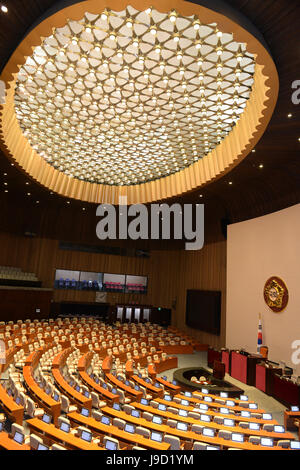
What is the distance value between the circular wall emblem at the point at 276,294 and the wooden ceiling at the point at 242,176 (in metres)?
4.09

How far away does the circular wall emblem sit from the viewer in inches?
636

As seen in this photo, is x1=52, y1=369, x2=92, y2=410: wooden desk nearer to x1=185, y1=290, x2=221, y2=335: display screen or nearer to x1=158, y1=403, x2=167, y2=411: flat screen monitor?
x1=158, y1=403, x2=167, y2=411: flat screen monitor

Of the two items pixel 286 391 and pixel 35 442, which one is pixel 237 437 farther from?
pixel 286 391

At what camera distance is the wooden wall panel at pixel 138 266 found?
2677cm

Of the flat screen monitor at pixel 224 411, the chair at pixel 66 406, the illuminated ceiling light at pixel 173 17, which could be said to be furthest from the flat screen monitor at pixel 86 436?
the illuminated ceiling light at pixel 173 17

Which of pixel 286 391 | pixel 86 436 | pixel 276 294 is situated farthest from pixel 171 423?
pixel 276 294

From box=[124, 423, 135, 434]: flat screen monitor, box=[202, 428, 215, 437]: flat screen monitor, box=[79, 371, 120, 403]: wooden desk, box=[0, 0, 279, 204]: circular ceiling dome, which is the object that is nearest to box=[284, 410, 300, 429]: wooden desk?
box=[202, 428, 215, 437]: flat screen monitor

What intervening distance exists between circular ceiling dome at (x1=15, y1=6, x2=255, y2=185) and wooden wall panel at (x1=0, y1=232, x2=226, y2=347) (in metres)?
10.5

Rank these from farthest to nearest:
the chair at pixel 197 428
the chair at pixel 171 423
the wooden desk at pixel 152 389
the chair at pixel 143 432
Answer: the wooden desk at pixel 152 389, the chair at pixel 171 423, the chair at pixel 197 428, the chair at pixel 143 432

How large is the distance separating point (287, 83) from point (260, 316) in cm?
1276

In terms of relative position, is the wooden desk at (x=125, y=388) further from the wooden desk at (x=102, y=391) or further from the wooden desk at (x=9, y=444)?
the wooden desk at (x=9, y=444)

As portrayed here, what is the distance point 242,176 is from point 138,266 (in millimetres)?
17040
